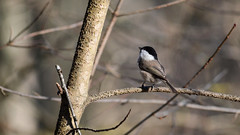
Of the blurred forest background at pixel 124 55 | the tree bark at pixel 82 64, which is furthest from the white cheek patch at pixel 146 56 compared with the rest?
the tree bark at pixel 82 64

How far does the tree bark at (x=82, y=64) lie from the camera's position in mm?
1259

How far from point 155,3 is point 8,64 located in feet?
17.5

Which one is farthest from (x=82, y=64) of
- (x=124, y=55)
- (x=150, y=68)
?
(x=124, y=55)

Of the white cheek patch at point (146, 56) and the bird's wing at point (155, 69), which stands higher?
the white cheek patch at point (146, 56)

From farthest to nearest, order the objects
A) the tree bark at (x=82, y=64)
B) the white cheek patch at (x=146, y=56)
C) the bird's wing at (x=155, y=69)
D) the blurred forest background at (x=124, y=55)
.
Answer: the blurred forest background at (x=124, y=55), the white cheek patch at (x=146, y=56), the bird's wing at (x=155, y=69), the tree bark at (x=82, y=64)

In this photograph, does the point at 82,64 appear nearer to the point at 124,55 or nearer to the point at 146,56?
the point at 146,56

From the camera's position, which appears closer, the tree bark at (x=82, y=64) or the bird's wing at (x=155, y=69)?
the tree bark at (x=82, y=64)

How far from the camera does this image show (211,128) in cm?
423

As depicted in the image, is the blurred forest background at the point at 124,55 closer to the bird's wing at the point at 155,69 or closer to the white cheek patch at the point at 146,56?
the white cheek patch at the point at 146,56

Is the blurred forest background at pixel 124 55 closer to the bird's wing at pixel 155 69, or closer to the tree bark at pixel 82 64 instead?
the bird's wing at pixel 155 69

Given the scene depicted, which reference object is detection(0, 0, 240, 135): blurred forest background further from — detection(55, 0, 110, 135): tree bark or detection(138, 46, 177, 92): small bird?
detection(55, 0, 110, 135): tree bark

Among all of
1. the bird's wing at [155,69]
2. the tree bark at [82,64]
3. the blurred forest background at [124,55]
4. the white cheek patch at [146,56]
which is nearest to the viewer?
the tree bark at [82,64]

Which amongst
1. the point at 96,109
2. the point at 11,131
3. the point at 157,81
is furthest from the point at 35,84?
the point at 157,81

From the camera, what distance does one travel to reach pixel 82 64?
1.26 metres
